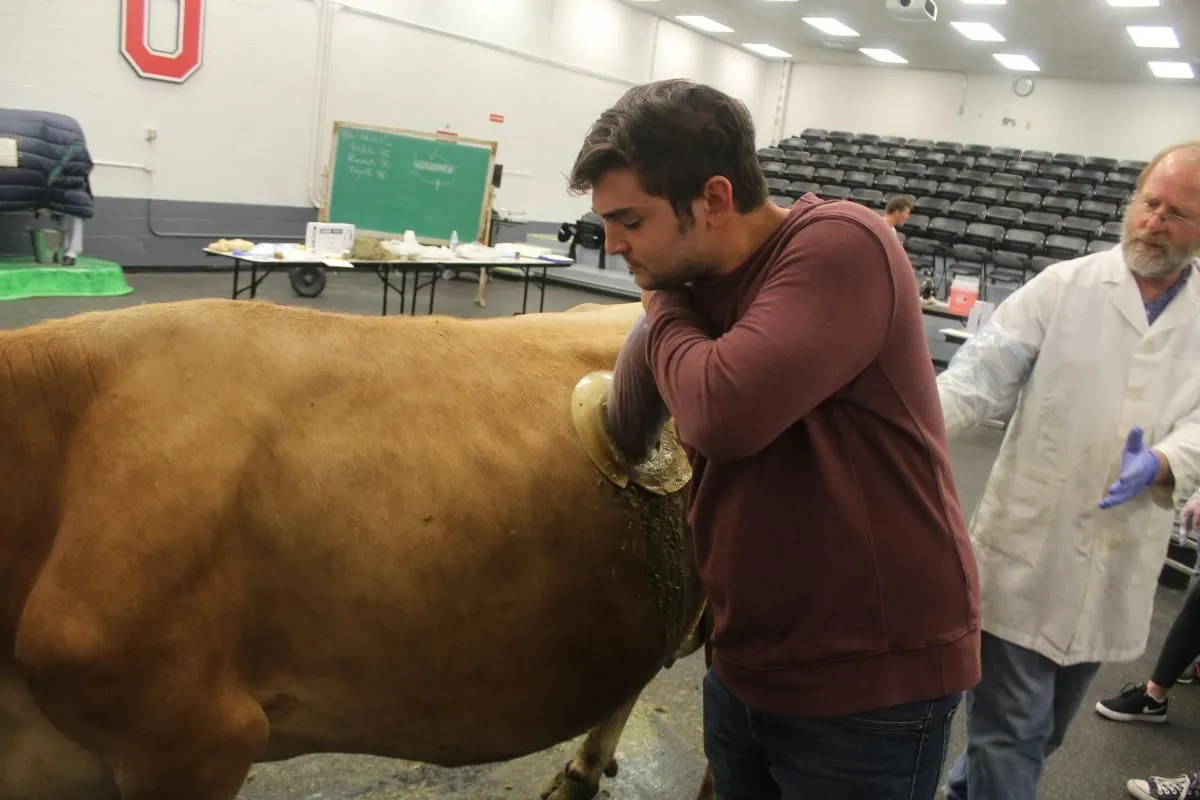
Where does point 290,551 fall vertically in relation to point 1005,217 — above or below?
below

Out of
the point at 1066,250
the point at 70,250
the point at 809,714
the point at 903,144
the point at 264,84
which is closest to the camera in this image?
the point at 809,714

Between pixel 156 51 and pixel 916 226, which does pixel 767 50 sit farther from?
pixel 156 51

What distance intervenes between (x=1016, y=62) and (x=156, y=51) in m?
15.3

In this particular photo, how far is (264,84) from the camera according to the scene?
1109cm

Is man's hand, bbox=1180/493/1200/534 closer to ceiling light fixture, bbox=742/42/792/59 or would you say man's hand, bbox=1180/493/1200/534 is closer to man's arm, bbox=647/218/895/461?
man's arm, bbox=647/218/895/461

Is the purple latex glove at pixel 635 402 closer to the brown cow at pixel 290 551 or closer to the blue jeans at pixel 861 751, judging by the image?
the brown cow at pixel 290 551

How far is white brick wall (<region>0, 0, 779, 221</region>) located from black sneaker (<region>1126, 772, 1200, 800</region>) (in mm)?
10430

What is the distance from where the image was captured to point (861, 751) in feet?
3.97

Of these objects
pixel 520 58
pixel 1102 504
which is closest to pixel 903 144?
pixel 520 58

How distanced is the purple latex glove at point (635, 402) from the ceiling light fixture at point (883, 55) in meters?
19.3

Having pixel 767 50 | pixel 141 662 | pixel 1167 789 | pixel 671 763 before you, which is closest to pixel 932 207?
pixel 767 50

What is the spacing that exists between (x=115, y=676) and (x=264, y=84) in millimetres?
11155

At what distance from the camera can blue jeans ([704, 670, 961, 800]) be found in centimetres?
120

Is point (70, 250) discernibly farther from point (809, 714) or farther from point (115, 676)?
point (809, 714)
